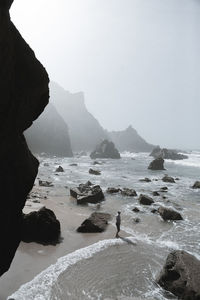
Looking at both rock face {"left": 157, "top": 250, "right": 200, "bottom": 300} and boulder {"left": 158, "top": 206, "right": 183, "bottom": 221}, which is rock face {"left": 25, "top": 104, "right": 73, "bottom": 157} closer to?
boulder {"left": 158, "top": 206, "right": 183, "bottom": 221}

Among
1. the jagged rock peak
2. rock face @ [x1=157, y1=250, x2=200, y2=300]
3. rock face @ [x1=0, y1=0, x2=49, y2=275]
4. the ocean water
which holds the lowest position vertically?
the ocean water

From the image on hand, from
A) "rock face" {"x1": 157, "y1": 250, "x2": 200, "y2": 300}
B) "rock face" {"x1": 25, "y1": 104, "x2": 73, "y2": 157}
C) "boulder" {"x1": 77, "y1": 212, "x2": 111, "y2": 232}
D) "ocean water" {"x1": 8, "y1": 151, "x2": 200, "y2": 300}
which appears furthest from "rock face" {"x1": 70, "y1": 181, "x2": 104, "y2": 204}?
"rock face" {"x1": 25, "y1": 104, "x2": 73, "y2": 157}

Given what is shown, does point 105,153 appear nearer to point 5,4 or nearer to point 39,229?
point 39,229

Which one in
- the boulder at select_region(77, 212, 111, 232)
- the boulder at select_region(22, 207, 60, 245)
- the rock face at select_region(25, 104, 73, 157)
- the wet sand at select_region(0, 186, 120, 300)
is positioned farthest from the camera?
the rock face at select_region(25, 104, 73, 157)

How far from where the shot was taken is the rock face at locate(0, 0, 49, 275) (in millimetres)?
8242

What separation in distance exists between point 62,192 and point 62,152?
315 feet

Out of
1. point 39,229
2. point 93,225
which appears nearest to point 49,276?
point 39,229

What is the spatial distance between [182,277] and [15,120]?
9930 mm

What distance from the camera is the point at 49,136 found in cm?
12875

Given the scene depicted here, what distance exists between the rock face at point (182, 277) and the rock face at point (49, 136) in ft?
370

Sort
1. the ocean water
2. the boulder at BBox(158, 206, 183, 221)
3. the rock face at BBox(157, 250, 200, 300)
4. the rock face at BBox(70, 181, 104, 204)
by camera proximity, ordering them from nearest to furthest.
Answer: the rock face at BBox(157, 250, 200, 300) < the ocean water < the boulder at BBox(158, 206, 183, 221) < the rock face at BBox(70, 181, 104, 204)

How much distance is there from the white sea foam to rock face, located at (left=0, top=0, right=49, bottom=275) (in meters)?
1.73

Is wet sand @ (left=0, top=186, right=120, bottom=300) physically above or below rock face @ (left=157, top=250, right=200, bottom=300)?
below

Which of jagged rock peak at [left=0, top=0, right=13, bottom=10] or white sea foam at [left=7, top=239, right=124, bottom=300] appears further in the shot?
white sea foam at [left=7, top=239, right=124, bottom=300]
